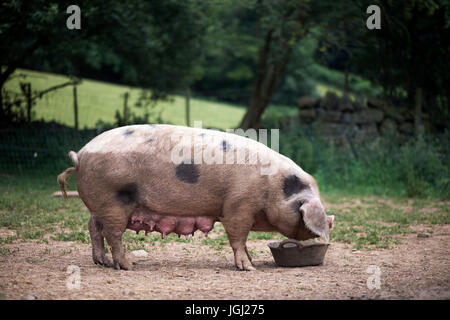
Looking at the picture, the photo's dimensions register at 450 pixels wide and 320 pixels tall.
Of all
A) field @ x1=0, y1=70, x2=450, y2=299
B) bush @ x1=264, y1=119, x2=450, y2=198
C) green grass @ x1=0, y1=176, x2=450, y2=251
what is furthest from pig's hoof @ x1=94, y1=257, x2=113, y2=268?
bush @ x1=264, y1=119, x2=450, y2=198

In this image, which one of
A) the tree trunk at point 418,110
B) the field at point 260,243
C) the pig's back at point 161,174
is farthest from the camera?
the tree trunk at point 418,110

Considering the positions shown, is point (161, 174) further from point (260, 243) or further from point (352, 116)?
point (352, 116)

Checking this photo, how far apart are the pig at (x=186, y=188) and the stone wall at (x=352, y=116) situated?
33.1 ft

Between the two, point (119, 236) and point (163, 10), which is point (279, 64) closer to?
point (163, 10)

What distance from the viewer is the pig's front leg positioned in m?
5.46

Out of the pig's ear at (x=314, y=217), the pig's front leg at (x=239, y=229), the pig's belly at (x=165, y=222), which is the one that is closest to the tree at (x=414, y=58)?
the pig's ear at (x=314, y=217)

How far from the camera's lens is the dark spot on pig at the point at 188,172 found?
17.6 feet

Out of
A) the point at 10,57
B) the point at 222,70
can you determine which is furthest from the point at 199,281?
the point at 222,70

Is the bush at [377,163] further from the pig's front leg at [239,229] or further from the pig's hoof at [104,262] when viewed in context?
the pig's hoof at [104,262]

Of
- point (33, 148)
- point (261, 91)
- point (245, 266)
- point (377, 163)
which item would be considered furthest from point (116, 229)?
point (261, 91)

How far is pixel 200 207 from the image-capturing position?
545cm

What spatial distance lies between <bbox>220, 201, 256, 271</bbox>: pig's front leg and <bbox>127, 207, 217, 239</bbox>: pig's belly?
23 cm

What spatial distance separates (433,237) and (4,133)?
927 centimetres

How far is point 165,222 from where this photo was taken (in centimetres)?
555
